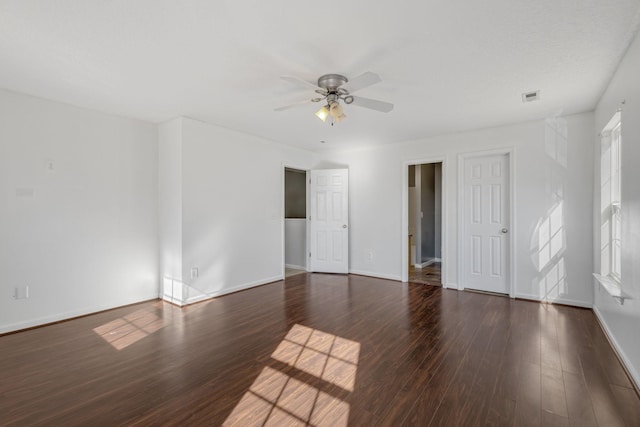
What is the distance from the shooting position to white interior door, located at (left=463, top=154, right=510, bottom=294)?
4.31 metres

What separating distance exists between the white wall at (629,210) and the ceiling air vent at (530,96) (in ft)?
1.87

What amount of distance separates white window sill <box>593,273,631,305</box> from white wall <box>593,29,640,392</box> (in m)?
0.04

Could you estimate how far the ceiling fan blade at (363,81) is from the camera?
2227mm

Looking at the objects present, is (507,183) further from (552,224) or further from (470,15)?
(470,15)

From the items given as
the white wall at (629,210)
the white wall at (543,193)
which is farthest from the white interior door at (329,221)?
the white wall at (629,210)

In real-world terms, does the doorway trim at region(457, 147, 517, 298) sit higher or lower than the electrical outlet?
higher

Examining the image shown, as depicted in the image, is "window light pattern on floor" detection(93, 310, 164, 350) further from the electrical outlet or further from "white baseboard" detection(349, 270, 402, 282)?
"white baseboard" detection(349, 270, 402, 282)

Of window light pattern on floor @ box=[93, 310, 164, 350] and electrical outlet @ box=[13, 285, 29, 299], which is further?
electrical outlet @ box=[13, 285, 29, 299]

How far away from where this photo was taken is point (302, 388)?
206 cm

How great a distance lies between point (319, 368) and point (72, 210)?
11.0 ft

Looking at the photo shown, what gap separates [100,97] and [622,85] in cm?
498

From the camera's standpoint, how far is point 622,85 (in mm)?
2459

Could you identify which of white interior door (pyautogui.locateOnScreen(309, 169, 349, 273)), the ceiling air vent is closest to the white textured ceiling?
the ceiling air vent

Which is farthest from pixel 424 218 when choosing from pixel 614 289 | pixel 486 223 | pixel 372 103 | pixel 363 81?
pixel 363 81
